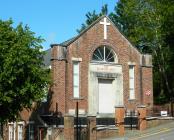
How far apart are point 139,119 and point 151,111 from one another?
208 inches

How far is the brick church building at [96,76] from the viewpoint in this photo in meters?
43.2

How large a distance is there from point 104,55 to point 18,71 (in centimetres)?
1058

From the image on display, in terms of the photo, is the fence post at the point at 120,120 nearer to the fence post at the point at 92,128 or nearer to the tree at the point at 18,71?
the fence post at the point at 92,128

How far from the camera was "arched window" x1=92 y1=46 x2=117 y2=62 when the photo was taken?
45500 millimetres

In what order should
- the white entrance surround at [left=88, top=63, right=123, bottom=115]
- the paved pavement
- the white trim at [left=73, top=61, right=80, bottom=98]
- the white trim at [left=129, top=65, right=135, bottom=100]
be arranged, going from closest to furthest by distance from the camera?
the paved pavement, the white trim at [left=73, top=61, right=80, bottom=98], the white entrance surround at [left=88, top=63, right=123, bottom=115], the white trim at [left=129, top=65, right=135, bottom=100]

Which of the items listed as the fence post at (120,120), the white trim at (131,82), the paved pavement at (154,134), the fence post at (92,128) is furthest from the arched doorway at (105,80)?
the fence post at (92,128)

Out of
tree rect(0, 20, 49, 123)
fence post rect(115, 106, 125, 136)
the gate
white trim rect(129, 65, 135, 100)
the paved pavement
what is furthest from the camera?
white trim rect(129, 65, 135, 100)

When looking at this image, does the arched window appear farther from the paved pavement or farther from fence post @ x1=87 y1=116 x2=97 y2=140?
fence post @ x1=87 y1=116 x2=97 y2=140

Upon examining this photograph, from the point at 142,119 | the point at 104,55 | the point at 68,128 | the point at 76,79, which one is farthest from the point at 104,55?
the point at 68,128

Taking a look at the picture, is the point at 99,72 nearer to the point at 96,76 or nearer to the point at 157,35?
the point at 96,76

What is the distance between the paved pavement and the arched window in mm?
8294

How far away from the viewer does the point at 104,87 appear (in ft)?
149

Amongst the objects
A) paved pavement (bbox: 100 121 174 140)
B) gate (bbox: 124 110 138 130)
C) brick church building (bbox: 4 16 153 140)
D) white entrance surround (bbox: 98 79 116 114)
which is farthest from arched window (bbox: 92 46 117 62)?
paved pavement (bbox: 100 121 174 140)

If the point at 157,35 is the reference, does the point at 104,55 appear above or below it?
below
